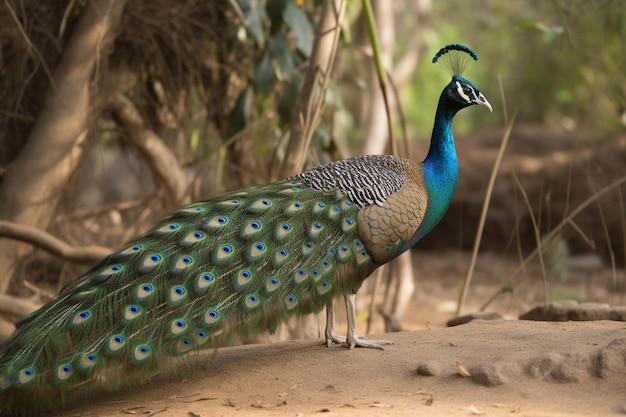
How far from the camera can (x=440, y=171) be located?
4.94 m

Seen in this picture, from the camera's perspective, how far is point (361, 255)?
4.45 metres

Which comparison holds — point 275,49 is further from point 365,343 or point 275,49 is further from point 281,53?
point 365,343

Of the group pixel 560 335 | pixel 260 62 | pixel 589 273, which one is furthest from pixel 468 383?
pixel 589 273

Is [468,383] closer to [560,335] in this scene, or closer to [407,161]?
[560,335]

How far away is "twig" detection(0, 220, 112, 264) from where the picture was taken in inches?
231

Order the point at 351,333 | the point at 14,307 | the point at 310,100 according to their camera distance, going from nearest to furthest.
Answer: the point at 351,333 < the point at 14,307 < the point at 310,100

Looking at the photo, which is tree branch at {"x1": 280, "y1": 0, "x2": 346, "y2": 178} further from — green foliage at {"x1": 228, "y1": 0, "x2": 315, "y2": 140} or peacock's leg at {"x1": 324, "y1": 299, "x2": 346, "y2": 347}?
peacock's leg at {"x1": 324, "y1": 299, "x2": 346, "y2": 347}

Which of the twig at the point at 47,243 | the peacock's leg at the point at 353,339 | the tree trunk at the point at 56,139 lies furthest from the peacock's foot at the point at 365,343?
the tree trunk at the point at 56,139

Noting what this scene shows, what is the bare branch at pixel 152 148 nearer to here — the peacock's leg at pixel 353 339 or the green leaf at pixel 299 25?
the green leaf at pixel 299 25

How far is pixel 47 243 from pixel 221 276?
229 cm

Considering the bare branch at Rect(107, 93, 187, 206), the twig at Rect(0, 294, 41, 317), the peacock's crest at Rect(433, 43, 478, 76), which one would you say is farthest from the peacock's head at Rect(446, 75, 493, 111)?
the bare branch at Rect(107, 93, 187, 206)

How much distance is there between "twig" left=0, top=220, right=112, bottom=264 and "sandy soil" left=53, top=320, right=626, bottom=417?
5.45 feet

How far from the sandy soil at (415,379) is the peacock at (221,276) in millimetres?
234

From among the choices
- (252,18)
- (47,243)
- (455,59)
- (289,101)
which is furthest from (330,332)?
(252,18)
